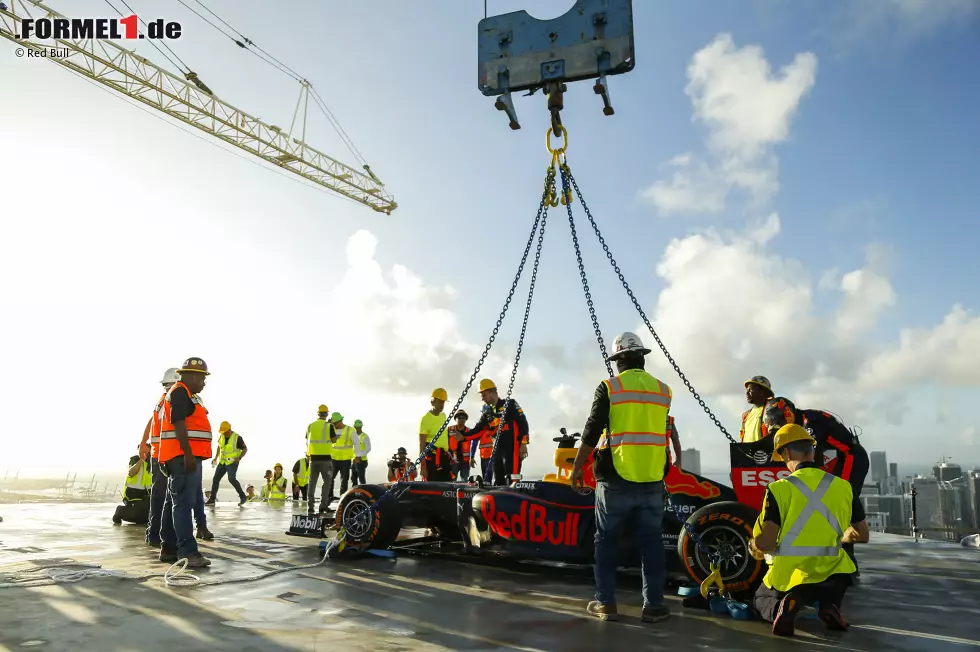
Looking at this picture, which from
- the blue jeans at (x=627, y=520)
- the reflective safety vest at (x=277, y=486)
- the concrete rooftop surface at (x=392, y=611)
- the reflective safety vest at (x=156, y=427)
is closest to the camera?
the concrete rooftop surface at (x=392, y=611)

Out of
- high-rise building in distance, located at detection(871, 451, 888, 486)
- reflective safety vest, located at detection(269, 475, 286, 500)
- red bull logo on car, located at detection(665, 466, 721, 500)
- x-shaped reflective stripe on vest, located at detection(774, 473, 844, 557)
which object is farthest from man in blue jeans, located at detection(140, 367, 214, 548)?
high-rise building in distance, located at detection(871, 451, 888, 486)

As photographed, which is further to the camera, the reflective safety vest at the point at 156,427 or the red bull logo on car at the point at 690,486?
the reflective safety vest at the point at 156,427

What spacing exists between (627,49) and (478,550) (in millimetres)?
5620

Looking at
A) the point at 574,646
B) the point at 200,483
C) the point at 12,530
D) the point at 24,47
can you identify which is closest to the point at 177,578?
the point at 200,483

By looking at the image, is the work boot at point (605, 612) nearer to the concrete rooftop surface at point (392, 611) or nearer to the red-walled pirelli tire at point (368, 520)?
the concrete rooftop surface at point (392, 611)

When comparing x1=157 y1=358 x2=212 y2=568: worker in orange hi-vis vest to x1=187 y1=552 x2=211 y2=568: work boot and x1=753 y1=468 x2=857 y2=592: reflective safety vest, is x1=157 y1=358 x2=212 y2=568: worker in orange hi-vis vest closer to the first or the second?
x1=187 y1=552 x2=211 y2=568: work boot

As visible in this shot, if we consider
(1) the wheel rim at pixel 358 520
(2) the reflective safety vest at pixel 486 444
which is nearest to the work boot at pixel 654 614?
(1) the wheel rim at pixel 358 520

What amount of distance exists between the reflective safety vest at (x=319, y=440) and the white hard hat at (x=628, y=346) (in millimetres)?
8710

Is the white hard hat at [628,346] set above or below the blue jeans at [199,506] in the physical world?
above

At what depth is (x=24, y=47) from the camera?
137 feet

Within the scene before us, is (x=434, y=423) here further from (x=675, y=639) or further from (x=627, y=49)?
(x=675, y=639)

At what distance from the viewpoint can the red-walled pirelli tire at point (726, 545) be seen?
510 centimetres

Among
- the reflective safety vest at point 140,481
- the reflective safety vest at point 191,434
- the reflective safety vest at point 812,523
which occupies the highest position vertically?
the reflective safety vest at point 191,434

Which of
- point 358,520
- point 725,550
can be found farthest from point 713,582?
point 358,520
